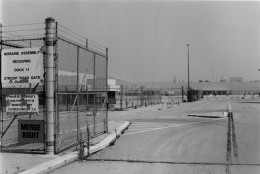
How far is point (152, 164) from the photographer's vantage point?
889cm

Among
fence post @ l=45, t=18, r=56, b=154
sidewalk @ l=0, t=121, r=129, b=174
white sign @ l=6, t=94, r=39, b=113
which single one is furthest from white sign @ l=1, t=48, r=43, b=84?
sidewalk @ l=0, t=121, r=129, b=174

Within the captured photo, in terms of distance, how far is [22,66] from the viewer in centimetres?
1009

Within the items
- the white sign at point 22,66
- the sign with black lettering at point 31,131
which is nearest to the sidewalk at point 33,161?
the sign with black lettering at point 31,131

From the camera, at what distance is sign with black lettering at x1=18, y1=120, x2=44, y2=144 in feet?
33.0

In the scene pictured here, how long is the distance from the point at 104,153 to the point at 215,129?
7.94 metres

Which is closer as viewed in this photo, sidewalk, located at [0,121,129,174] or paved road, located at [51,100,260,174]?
sidewalk, located at [0,121,129,174]

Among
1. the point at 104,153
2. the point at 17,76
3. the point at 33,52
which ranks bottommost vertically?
the point at 104,153

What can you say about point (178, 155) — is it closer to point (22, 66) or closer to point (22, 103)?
point (22, 103)

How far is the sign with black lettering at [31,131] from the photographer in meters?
10.0

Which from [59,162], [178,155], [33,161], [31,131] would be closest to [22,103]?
[31,131]

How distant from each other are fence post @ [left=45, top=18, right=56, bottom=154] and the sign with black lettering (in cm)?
25

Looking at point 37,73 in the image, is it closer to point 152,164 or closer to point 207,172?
point 152,164

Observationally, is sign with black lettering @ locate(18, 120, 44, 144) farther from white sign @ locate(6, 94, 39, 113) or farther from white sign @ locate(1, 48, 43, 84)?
white sign @ locate(1, 48, 43, 84)

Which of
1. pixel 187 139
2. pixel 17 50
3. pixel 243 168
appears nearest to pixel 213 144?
pixel 187 139
